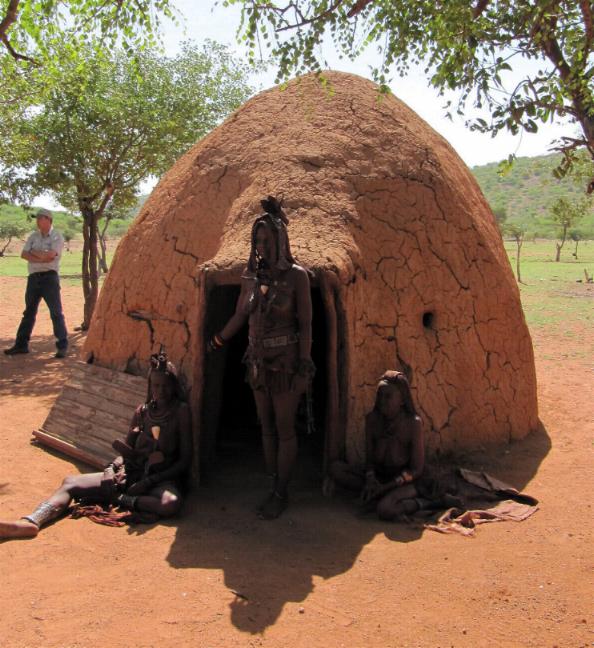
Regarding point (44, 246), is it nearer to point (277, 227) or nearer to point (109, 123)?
point (109, 123)

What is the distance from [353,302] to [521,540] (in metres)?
1.92

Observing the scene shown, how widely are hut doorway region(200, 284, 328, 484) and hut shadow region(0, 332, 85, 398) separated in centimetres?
221

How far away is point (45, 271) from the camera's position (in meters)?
9.23

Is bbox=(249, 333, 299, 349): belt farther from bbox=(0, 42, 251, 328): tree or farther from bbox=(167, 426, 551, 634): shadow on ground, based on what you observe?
bbox=(0, 42, 251, 328): tree

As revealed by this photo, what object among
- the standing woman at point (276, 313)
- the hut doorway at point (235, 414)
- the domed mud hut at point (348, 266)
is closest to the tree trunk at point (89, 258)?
the hut doorway at point (235, 414)

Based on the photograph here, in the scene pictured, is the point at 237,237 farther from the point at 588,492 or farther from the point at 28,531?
the point at 588,492

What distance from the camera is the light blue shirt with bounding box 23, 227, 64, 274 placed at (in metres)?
9.05

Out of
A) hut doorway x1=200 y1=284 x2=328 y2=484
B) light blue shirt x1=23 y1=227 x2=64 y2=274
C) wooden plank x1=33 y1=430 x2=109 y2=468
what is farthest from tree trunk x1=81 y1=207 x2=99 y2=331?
wooden plank x1=33 y1=430 x2=109 y2=468

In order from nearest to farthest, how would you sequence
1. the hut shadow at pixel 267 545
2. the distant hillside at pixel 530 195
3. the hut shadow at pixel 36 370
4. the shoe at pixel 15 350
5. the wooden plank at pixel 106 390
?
the hut shadow at pixel 267 545 < the wooden plank at pixel 106 390 < the hut shadow at pixel 36 370 < the shoe at pixel 15 350 < the distant hillside at pixel 530 195

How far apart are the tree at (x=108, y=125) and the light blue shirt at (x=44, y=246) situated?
1.80 metres

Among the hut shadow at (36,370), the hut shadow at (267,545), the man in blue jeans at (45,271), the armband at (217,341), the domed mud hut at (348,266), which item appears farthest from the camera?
the man in blue jeans at (45,271)

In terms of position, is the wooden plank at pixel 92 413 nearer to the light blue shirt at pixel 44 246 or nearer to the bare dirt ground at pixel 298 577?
the bare dirt ground at pixel 298 577

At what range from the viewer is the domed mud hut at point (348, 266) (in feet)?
16.4

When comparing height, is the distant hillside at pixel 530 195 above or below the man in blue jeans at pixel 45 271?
above
